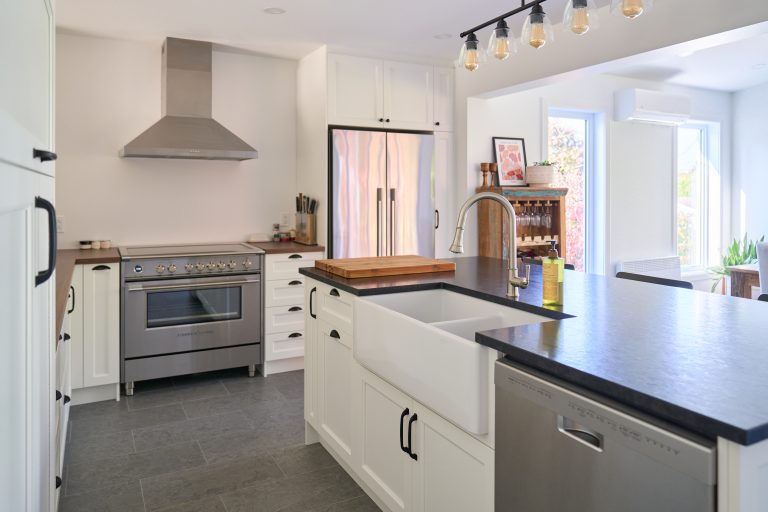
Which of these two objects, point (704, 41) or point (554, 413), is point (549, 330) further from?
point (704, 41)

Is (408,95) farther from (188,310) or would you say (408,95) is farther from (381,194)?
(188,310)

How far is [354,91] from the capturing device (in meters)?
4.46

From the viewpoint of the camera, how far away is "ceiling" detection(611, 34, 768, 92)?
484cm

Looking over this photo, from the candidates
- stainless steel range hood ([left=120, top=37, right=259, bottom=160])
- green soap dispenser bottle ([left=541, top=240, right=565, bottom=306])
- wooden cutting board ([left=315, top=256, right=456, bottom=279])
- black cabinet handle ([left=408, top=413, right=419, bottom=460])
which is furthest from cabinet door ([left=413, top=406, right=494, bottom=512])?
stainless steel range hood ([left=120, top=37, right=259, bottom=160])

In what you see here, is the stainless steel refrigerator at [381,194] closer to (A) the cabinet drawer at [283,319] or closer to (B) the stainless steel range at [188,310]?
(A) the cabinet drawer at [283,319]

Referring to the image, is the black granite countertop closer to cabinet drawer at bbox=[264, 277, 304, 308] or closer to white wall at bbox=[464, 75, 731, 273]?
cabinet drawer at bbox=[264, 277, 304, 308]

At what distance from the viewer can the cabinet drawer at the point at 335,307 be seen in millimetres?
2480

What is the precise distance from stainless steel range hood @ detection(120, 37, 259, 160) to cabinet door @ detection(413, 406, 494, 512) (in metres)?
2.91

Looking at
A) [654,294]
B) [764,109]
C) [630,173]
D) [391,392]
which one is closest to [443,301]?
[391,392]

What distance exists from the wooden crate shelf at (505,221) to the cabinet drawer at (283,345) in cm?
174

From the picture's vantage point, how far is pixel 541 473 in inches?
52.5

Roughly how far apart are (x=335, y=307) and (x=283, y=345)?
6.08 ft

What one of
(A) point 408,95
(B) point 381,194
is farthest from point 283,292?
(A) point 408,95

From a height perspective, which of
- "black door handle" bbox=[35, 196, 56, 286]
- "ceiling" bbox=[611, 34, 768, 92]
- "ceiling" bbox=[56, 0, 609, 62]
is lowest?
"black door handle" bbox=[35, 196, 56, 286]
